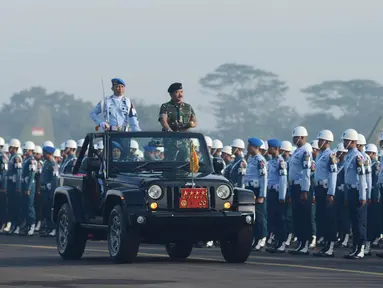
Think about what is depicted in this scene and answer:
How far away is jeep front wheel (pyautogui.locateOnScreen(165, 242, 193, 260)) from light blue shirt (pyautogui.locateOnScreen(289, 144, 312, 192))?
3.16 m

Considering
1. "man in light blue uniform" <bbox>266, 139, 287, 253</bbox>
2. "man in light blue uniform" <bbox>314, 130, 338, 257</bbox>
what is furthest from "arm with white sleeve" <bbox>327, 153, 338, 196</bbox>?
"man in light blue uniform" <bbox>266, 139, 287, 253</bbox>

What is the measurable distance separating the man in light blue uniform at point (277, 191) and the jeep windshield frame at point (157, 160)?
15.5 feet

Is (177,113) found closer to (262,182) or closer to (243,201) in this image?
(262,182)

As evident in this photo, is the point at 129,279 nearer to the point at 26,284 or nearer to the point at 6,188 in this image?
the point at 26,284

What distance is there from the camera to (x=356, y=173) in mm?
26047

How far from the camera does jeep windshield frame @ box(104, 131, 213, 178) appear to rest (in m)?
23.1

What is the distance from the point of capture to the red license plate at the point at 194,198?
22.0m

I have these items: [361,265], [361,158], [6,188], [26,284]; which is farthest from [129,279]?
[6,188]

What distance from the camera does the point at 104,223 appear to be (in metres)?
22.9

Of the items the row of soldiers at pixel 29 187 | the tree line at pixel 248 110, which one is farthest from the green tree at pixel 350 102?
the row of soldiers at pixel 29 187

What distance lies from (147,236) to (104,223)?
1052 millimetres

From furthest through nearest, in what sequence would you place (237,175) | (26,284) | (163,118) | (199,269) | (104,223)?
(237,175)
(163,118)
(104,223)
(199,269)
(26,284)

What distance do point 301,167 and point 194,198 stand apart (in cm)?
551

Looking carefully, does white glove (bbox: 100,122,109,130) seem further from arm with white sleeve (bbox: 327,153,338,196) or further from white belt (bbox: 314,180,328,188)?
white belt (bbox: 314,180,328,188)
